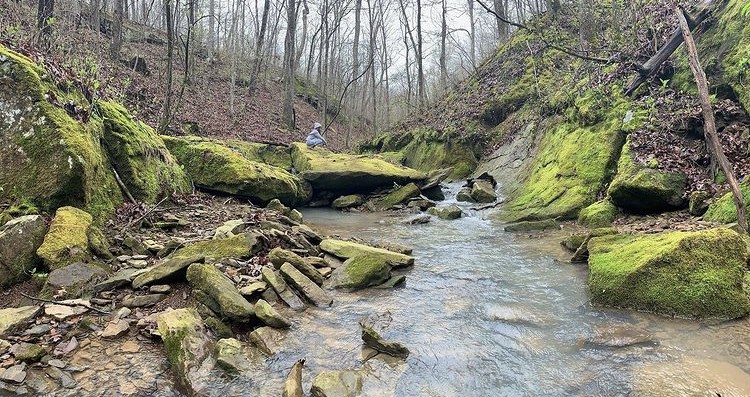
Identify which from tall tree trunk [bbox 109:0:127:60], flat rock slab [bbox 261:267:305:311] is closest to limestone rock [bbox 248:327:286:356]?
flat rock slab [bbox 261:267:305:311]

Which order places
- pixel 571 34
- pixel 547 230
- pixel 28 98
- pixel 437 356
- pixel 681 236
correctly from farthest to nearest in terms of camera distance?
1. pixel 571 34
2. pixel 547 230
3. pixel 28 98
4. pixel 681 236
5. pixel 437 356

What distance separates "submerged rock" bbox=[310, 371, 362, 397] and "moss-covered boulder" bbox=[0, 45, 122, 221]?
4.27m

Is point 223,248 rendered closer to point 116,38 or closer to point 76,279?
point 76,279

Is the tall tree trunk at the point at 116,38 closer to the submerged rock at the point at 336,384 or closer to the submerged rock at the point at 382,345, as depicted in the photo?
the submerged rock at the point at 382,345

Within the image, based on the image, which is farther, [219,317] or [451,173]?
[451,173]

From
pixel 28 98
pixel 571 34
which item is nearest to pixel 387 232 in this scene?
pixel 28 98

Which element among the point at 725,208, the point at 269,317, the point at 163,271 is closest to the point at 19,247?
the point at 163,271

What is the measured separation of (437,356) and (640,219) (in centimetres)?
591

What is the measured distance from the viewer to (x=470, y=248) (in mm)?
8258

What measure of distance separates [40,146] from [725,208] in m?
9.59

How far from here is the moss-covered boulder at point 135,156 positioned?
24.6 ft

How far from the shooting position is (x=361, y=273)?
20.0ft

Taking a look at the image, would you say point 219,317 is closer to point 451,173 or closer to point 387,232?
point 387,232

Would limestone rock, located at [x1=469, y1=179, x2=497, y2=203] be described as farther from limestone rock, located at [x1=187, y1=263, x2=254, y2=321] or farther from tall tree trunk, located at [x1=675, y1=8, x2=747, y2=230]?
limestone rock, located at [x1=187, y1=263, x2=254, y2=321]
